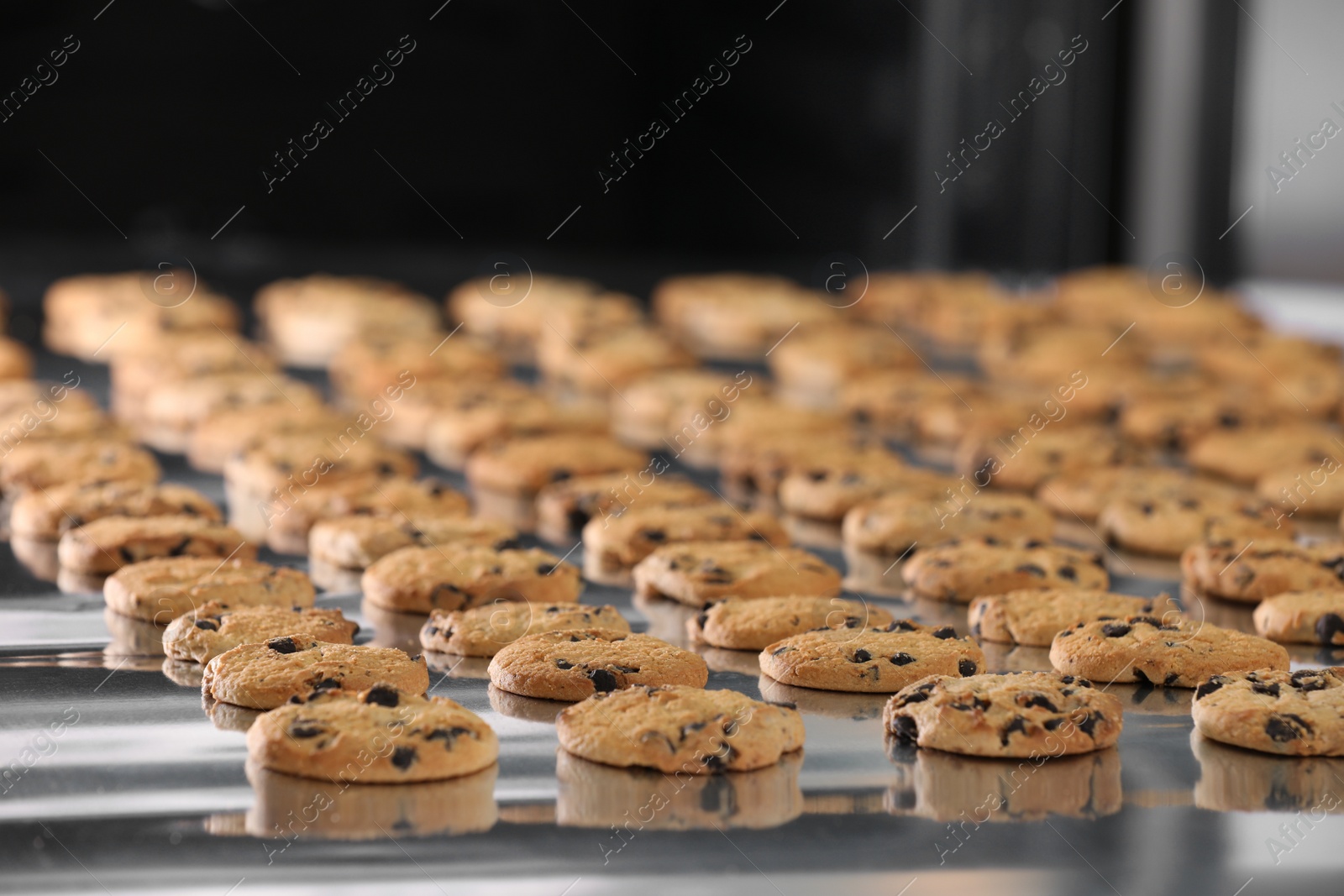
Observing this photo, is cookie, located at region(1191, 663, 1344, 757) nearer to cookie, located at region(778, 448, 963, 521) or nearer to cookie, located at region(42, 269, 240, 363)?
cookie, located at region(778, 448, 963, 521)

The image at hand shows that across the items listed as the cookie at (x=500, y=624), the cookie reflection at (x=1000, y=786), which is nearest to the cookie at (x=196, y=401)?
the cookie at (x=500, y=624)

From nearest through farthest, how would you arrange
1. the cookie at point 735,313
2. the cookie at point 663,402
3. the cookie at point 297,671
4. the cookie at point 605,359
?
→ 1. the cookie at point 297,671
2. the cookie at point 663,402
3. the cookie at point 605,359
4. the cookie at point 735,313

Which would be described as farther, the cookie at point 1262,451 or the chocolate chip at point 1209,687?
the cookie at point 1262,451

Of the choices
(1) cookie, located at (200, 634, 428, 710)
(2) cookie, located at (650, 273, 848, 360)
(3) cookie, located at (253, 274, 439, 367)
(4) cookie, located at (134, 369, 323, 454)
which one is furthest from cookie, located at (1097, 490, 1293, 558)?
(3) cookie, located at (253, 274, 439, 367)

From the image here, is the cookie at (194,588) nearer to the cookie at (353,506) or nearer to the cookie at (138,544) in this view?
the cookie at (138,544)

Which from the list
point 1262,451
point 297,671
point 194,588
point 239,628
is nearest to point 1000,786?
point 297,671
